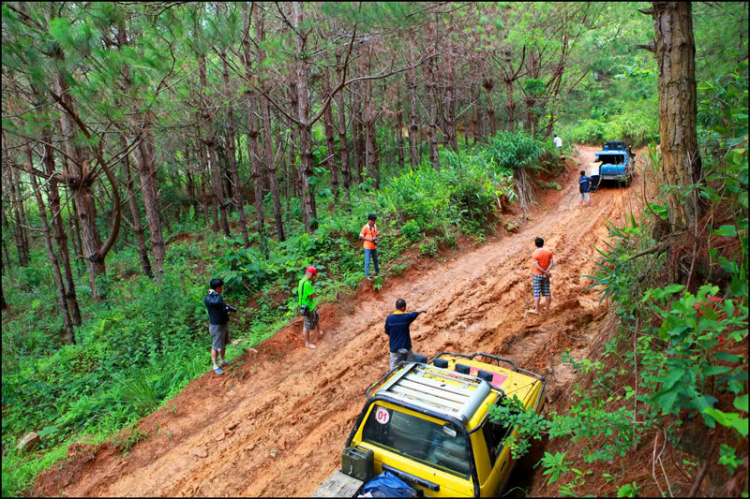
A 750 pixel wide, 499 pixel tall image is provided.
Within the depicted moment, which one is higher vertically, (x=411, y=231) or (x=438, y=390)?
(x=411, y=231)

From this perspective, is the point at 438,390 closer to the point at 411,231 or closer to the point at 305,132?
the point at 411,231

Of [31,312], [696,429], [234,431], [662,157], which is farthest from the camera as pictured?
[31,312]

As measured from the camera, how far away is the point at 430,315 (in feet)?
34.1

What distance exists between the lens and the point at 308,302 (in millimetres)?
9023

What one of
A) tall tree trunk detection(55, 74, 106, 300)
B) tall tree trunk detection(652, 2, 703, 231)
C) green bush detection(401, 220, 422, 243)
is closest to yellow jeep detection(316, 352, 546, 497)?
tall tree trunk detection(652, 2, 703, 231)

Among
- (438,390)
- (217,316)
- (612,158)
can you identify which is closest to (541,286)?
(438,390)

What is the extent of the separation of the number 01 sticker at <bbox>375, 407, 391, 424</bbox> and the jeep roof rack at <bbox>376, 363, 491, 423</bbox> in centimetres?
19

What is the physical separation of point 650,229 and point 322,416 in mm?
5691

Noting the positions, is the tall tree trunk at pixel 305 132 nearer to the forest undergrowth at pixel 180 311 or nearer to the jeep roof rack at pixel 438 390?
the forest undergrowth at pixel 180 311

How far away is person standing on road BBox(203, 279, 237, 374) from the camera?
8.02 meters

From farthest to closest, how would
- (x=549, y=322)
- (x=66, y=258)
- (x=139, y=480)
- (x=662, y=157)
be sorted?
(x=66, y=258) < (x=549, y=322) < (x=662, y=157) < (x=139, y=480)

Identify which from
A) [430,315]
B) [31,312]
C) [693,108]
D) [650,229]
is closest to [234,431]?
[430,315]

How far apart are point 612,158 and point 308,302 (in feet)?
58.3

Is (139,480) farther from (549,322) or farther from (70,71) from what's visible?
(549,322)
